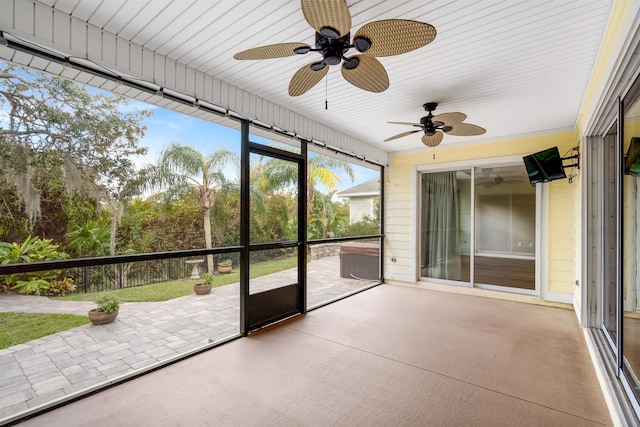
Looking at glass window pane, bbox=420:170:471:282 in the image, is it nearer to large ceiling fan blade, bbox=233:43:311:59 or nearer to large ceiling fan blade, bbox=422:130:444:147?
large ceiling fan blade, bbox=422:130:444:147

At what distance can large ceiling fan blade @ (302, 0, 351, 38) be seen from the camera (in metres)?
1.53

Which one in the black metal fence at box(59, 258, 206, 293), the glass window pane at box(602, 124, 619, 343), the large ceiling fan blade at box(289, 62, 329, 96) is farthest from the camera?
the glass window pane at box(602, 124, 619, 343)

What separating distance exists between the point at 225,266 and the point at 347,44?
2.94 m

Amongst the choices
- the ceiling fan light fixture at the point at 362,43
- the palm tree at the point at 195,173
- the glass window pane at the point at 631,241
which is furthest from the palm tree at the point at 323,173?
the glass window pane at the point at 631,241

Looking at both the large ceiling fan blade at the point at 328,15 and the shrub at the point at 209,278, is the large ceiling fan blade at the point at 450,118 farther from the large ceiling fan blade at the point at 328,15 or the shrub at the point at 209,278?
the shrub at the point at 209,278

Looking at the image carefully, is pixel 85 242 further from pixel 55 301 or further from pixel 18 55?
pixel 18 55

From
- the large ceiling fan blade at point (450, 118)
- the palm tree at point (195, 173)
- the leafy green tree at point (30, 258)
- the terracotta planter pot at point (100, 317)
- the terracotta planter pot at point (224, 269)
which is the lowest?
the terracotta planter pot at point (100, 317)

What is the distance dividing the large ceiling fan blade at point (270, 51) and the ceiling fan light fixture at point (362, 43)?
12.6 inches

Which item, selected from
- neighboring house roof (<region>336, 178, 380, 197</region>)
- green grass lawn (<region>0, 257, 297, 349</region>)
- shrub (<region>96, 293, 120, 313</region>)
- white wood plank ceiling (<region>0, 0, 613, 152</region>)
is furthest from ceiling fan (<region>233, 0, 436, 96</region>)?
neighboring house roof (<region>336, 178, 380, 197</region>)

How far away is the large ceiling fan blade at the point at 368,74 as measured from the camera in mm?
2113

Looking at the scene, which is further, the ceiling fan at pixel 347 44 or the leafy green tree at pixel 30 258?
the leafy green tree at pixel 30 258

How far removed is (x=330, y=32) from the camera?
176 centimetres

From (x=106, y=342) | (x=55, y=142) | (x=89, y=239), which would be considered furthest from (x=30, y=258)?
(x=106, y=342)

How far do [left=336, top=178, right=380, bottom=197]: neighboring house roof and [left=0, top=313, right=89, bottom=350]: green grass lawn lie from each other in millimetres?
4668
